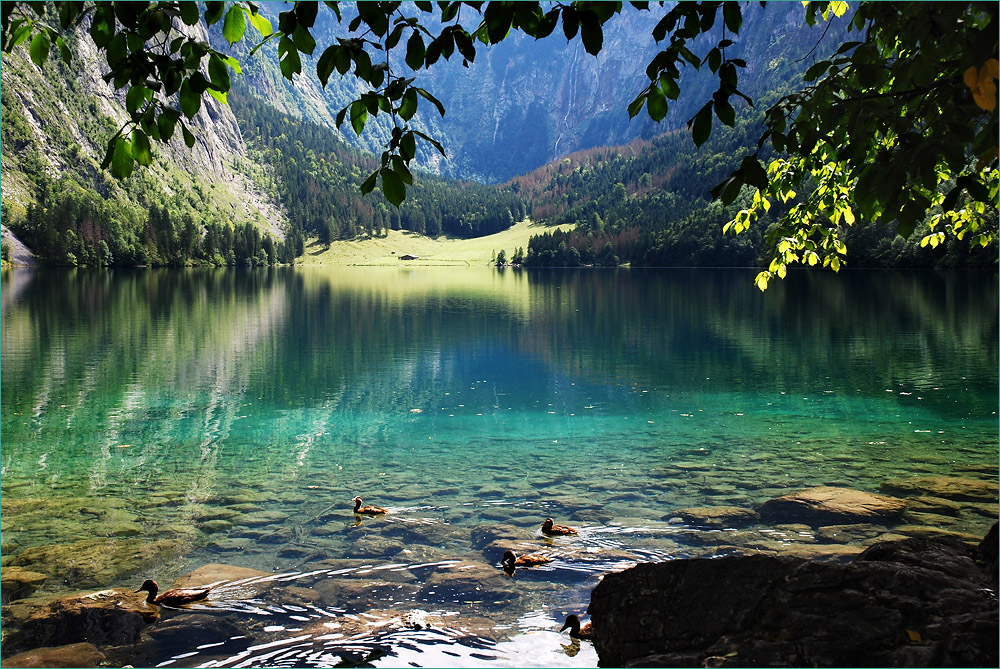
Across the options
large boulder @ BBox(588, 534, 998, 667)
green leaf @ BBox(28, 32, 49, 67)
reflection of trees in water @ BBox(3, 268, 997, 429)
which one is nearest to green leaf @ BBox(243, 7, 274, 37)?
green leaf @ BBox(28, 32, 49, 67)

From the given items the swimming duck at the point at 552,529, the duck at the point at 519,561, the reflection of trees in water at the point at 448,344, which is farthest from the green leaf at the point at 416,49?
the reflection of trees in water at the point at 448,344

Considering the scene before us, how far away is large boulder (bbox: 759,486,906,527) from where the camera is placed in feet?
40.5

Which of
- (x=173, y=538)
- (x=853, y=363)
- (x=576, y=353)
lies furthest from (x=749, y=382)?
(x=173, y=538)

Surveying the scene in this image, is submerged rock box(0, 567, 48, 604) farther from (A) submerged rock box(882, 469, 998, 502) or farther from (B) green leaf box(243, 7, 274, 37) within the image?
(A) submerged rock box(882, 469, 998, 502)

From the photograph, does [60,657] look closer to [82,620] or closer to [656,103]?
[82,620]

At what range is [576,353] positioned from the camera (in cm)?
3766

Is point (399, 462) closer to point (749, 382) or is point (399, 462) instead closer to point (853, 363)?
point (749, 382)

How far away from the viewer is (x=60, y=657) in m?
7.97

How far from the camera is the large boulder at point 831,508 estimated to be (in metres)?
12.3

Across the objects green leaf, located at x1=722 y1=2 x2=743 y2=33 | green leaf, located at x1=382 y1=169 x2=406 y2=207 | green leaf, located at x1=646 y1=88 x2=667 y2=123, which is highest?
green leaf, located at x1=722 y1=2 x2=743 y2=33

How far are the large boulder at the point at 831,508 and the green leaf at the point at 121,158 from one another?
37.3 feet

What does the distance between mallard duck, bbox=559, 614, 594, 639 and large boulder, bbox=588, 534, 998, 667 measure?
1.34 ft

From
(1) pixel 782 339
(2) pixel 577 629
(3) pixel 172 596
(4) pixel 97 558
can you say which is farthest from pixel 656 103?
(1) pixel 782 339

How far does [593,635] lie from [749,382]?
73.4ft
